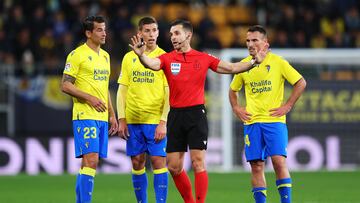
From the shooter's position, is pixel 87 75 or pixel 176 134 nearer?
pixel 176 134

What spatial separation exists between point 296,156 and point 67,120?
15.5ft

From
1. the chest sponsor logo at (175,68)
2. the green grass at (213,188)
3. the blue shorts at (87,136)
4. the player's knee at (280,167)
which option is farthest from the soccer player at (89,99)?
the green grass at (213,188)

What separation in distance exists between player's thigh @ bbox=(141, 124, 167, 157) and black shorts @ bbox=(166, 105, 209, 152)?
2.27 ft

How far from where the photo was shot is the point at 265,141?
11.6 metres

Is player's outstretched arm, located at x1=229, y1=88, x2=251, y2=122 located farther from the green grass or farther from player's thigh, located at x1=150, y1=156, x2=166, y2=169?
the green grass

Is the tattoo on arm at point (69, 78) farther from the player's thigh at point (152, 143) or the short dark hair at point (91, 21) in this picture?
the player's thigh at point (152, 143)

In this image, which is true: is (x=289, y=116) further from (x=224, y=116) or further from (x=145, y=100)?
(x=145, y=100)

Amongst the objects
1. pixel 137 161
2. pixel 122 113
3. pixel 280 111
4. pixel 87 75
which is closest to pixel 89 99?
pixel 87 75

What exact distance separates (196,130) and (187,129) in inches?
4.2

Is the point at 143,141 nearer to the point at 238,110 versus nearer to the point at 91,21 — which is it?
the point at 238,110

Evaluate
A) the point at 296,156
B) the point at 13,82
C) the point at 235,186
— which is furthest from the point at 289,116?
the point at 13,82

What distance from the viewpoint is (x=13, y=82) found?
20250 mm

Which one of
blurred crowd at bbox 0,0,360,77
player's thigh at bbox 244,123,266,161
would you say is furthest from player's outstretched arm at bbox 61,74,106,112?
blurred crowd at bbox 0,0,360,77

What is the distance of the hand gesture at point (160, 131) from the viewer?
12.0 meters
